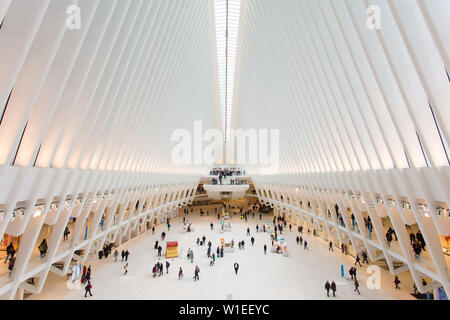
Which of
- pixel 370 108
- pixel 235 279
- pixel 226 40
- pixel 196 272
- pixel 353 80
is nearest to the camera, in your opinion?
pixel 353 80

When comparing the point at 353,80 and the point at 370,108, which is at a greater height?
the point at 353,80

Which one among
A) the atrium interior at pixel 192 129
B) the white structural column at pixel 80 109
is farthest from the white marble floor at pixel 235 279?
the white structural column at pixel 80 109

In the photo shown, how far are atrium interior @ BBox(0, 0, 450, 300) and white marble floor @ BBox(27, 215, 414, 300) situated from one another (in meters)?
0.11

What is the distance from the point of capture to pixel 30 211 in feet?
19.4

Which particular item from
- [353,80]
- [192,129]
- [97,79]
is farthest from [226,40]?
[97,79]

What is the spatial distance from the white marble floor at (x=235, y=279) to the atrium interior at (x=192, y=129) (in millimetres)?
114

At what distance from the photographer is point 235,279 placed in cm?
1238

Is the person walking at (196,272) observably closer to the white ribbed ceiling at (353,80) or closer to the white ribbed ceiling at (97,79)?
the white ribbed ceiling at (97,79)

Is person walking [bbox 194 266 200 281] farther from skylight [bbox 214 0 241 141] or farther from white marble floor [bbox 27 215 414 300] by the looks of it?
skylight [bbox 214 0 241 141]

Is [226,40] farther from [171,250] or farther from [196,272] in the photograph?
[196,272]

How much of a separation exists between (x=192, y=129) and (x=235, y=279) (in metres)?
14.3

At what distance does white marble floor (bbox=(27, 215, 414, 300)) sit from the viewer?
34.6ft
